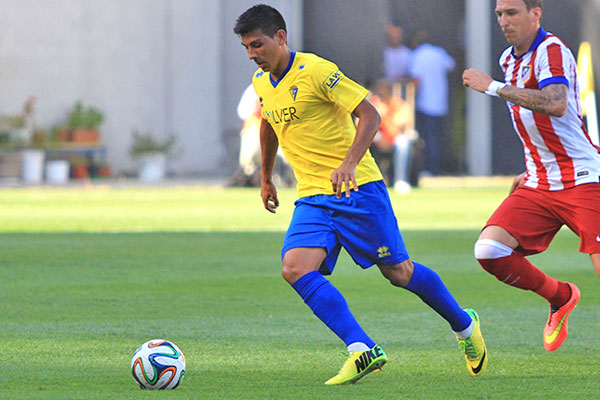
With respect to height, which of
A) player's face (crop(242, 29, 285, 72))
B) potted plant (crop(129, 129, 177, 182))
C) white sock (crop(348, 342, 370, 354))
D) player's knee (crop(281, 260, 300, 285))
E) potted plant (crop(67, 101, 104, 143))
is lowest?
potted plant (crop(129, 129, 177, 182))

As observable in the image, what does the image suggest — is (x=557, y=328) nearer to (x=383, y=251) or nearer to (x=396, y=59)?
(x=383, y=251)

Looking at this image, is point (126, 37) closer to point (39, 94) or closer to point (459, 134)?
point (39, 94)

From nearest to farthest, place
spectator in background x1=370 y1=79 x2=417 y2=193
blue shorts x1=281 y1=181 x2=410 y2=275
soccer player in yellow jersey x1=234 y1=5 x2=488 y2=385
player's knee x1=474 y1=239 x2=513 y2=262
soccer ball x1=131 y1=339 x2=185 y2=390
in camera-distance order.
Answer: soccer ball x1=131 y1=339 x2=185 y2=390 < soccer player in yellow jersey x1=234 y1=5 x2=488 y2=385 < blue shorts x1=281 y1=181 x2=410 y2=275 < player's knee x1=474 y1=239 x2=513 y2=262 < spectator in background x1=370 y1=79 x2=417 y2=193

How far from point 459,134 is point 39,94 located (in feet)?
32.2

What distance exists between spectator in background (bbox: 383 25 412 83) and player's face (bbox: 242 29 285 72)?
17956 millimetres

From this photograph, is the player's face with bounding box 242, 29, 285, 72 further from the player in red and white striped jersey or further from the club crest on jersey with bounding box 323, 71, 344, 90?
the player in red and white striped jersey

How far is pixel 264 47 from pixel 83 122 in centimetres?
2096

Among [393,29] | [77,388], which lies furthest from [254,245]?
[393,29]

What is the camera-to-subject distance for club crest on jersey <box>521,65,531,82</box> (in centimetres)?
612

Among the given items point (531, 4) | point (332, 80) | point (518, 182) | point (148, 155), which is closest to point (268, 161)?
point (332, 80)

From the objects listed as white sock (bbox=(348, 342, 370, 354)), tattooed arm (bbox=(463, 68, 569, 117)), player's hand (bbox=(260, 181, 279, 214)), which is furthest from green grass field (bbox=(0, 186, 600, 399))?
tattooed arm (bbox=(463, 68, 569, 117))

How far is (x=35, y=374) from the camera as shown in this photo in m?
5.53

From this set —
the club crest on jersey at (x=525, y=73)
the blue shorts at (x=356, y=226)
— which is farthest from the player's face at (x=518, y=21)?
the blue shorts at (x=356, y=226)

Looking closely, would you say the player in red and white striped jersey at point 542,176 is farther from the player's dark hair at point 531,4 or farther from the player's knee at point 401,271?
the player's knee at point 401,271
